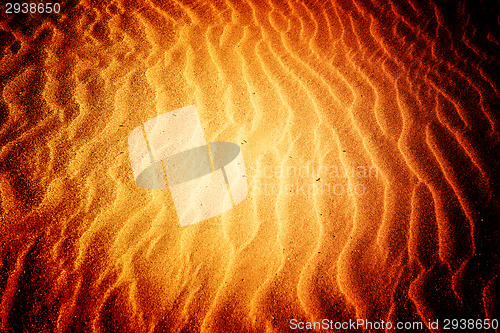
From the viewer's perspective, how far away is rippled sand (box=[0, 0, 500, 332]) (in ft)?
5.92

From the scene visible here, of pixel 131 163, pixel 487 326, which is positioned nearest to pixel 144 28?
pixel 131 163

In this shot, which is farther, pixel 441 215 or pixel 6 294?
pixel 441 215

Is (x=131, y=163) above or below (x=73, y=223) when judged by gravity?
above

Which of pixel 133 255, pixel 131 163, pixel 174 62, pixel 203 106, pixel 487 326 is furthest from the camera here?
pixel 174 62

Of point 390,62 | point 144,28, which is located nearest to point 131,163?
point 144,28

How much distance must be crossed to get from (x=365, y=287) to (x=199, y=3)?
4.10 meters

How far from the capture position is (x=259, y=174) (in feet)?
7.64

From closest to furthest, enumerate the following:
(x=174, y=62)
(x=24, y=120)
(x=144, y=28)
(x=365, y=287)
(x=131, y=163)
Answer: (x=365, y=287)
(x=131, y=163)
(x=24, y=120)
(x=174, y=62)
(x=144, y=28)

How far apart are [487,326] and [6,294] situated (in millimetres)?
3175

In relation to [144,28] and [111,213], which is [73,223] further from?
[144,28]

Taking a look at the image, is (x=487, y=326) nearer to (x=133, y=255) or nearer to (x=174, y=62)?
(x=133, y=255)

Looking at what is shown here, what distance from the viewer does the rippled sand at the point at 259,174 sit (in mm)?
1806

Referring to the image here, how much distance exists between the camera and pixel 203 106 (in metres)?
2.73

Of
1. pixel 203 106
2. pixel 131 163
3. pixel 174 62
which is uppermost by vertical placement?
pixel 174 62
